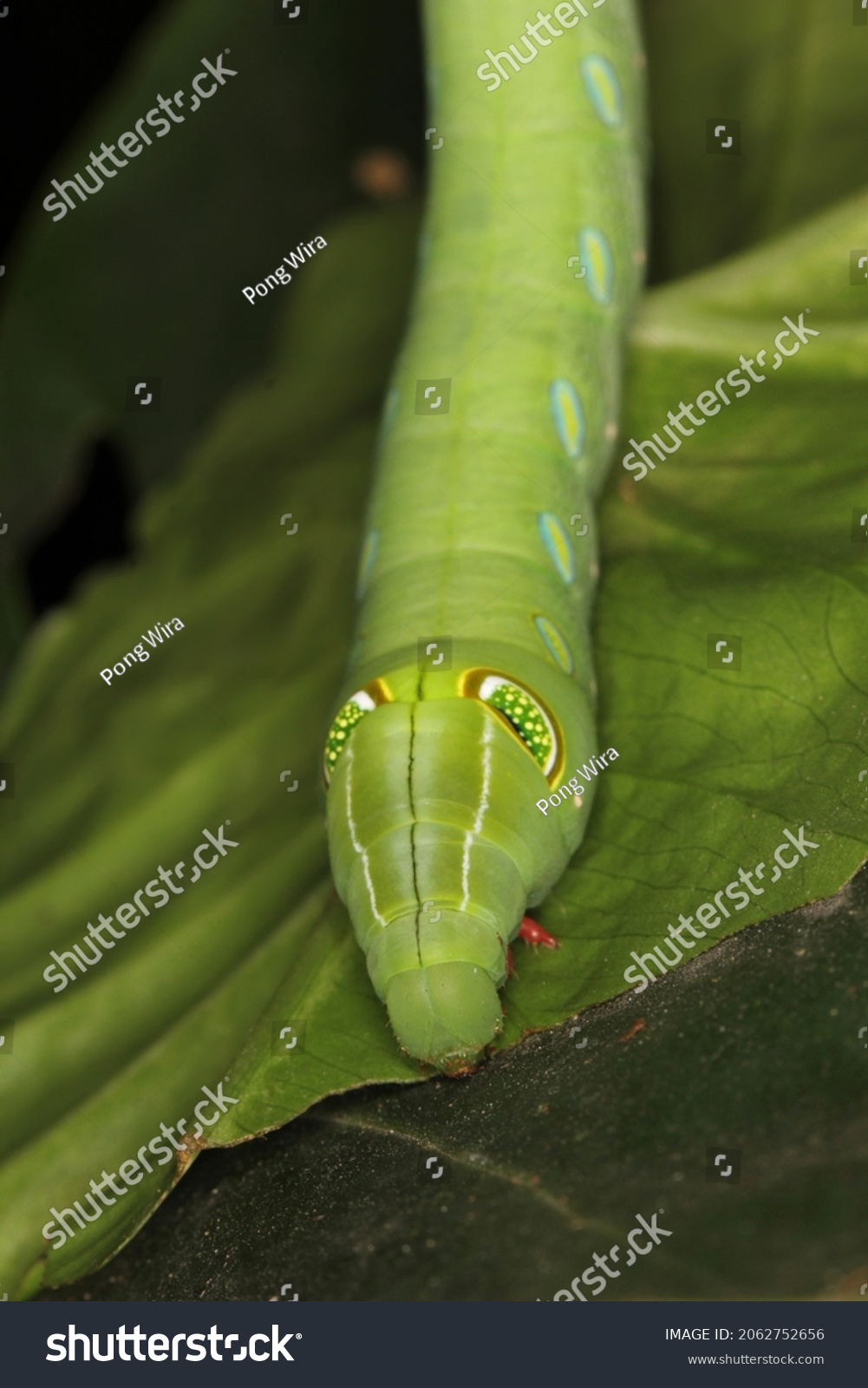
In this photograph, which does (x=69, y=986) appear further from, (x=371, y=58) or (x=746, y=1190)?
(x=371, y=58)

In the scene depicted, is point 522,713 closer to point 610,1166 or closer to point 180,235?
point 610,1166

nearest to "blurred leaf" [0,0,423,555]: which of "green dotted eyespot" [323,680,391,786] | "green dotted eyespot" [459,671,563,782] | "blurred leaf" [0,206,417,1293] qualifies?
"blurred leaf" [0,206,417,1293]

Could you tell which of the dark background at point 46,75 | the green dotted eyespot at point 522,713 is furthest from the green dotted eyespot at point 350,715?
the dark background at point 46,75

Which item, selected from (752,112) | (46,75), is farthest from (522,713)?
(46,75)

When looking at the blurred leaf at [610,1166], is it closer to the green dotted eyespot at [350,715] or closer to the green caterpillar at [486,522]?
the green caterpillar at [486,522]

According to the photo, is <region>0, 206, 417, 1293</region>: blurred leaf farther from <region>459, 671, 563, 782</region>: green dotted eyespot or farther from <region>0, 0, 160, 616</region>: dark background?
<region>0, 0, 160, 616</region>: dark background
